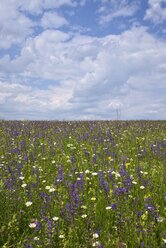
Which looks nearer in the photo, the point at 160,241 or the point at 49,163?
the point at 160,241

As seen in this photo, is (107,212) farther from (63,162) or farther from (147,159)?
(147,159)

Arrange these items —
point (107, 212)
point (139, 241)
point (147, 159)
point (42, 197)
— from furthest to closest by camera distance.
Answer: point (147, 159), point (42, 197), point (107, 212), point (139, 241)

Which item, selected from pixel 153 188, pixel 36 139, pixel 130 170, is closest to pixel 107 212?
pixel 153 188

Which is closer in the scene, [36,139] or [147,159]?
[147,159]

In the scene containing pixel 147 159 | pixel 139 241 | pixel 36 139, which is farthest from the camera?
pixel 36 139

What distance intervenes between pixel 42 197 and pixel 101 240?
63.4 inches

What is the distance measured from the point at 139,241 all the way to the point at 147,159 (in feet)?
17.4

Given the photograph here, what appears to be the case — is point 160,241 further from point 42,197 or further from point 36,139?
point 36,139

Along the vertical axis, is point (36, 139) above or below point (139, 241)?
above

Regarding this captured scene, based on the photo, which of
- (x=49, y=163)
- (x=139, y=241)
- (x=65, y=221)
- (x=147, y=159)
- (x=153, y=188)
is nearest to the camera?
(x=139, y=241)

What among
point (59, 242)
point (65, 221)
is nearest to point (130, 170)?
point (65, 221)

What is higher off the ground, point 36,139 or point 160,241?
point 36,139

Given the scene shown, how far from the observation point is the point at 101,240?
4.47m

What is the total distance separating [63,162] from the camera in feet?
29.0
